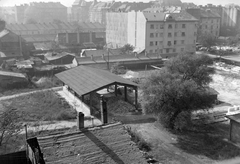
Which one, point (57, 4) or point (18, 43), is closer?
point (18, 43)

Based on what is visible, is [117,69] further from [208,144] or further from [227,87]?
[208,144]

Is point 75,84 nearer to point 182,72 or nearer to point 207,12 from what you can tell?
point 182,72

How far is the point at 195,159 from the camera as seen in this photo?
14.4m

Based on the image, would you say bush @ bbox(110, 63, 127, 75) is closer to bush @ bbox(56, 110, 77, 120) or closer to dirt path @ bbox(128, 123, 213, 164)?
bush @ bbox(56, 110, 77, 120)

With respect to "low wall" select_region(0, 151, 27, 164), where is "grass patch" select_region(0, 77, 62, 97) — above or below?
below

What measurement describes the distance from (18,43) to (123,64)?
19476mm

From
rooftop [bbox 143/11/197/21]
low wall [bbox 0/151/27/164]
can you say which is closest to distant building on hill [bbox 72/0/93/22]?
rooftop [bbox 143/11/197/21]

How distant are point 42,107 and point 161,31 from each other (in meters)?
30.3

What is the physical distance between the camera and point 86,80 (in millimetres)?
23000

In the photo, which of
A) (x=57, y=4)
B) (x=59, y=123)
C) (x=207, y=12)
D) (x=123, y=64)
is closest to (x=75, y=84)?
(x=59, y=123)

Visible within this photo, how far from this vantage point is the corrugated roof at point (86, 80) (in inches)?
833

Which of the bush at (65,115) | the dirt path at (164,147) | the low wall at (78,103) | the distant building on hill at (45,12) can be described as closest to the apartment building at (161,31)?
the low wall at (78,103)

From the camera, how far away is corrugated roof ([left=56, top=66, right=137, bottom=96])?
2116cm

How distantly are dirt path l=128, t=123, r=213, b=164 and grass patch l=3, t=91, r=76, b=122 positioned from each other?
5.49 meters
